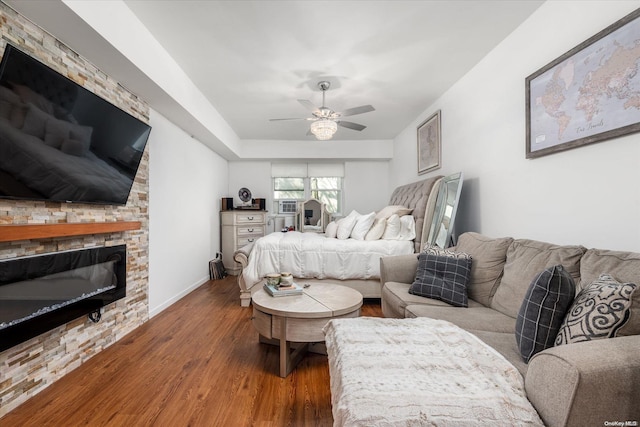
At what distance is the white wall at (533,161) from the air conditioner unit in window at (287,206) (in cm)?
356

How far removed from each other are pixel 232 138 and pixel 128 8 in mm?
2920

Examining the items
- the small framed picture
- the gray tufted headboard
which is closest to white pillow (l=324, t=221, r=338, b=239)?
the gray tufted headboard

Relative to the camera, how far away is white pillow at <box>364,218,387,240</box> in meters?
3.52

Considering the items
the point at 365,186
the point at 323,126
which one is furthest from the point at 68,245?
the point at 365,186

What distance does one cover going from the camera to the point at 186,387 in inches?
70.9

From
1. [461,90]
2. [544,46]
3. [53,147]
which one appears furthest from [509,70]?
[53,147]

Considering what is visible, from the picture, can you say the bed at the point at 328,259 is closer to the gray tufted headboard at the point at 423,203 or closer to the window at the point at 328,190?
the gray tufted headboard at the point at 423,203

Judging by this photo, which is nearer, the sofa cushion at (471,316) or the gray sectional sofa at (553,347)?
the gray sectional sofa at (553,347)

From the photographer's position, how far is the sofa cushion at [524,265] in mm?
1509

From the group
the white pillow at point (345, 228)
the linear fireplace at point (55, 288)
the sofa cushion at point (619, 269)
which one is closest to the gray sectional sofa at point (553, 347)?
the sofa cushion at point (619, 269)

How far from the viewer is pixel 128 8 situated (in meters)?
1.98

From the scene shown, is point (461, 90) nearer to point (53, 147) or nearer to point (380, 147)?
point (380, 147)

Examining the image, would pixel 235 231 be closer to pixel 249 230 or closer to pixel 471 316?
pixel 249 230

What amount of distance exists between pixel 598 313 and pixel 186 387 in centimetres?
219
